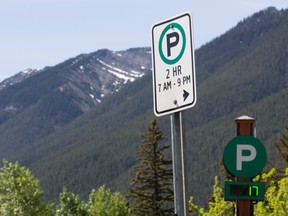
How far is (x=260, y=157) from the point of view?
6.66 meters

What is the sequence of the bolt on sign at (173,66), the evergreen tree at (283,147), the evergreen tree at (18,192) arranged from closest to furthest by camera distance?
the bolt on sign at (173,66) < the evergreen tree at (283,147) < the evergreen tree at (18,192)

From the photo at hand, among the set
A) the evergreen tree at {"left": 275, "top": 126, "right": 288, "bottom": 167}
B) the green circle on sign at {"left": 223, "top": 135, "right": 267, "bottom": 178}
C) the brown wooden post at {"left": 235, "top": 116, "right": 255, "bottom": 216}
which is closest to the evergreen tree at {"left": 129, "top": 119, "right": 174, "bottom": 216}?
the evergreen tree at {"left": 275, "top": 126, "right": 288, "bottom": 167}

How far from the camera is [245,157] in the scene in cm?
669

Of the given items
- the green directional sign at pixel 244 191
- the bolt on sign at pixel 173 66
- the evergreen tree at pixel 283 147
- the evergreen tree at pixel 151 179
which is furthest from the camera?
the evergreen tree at pixel 151 179

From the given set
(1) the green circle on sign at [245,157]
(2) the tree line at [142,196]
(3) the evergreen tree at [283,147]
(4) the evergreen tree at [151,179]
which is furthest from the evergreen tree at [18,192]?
(1) the green circle on sign at [245,157]

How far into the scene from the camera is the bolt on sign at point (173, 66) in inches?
212

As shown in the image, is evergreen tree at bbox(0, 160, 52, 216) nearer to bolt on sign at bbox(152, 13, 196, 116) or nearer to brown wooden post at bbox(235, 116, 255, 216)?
brown wooden post at bbox(235, 116, 255, 216)

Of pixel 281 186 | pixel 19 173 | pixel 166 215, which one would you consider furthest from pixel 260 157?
pixel 166 215

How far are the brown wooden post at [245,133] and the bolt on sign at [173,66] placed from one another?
1523mm

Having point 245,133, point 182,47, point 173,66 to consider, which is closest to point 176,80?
point 173,66

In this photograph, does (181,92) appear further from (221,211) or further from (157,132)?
(157,132)

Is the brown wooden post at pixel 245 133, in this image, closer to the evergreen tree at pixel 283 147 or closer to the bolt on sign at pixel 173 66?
the bolt on sign at pixel 173 66

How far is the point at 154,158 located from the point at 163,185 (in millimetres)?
1588

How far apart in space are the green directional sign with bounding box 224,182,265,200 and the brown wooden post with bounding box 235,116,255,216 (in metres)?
0.05
